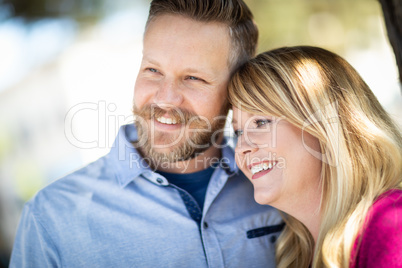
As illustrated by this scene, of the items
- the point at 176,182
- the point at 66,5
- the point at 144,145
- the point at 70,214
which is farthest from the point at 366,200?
the point at 66,5

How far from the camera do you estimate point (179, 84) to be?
88.0 inches

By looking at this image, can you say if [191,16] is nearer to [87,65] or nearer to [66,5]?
[66,5]

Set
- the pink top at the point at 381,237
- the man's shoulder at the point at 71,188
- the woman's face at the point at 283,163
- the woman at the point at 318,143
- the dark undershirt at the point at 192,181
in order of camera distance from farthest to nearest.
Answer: the dark undershirt at the point at 192,181
the man's shoulder at the point at 71,188
the woman's face at the point at 283,163
the woman at the point at 318,143
the pink top at the point at 381,237

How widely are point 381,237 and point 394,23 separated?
1.25 m

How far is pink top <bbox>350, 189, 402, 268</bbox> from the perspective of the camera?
5.02ft

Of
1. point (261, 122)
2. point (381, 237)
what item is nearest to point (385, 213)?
point (381, 237)

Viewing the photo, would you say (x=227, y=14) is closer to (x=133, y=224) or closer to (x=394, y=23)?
(x=394, y=23)

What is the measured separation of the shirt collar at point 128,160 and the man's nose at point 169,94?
1.13 ft

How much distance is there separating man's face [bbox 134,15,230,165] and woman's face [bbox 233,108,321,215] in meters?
0.36

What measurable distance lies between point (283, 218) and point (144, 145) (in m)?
0.95

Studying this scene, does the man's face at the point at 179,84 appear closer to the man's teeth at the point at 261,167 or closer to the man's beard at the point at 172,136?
the man's beard at the point at 172,136

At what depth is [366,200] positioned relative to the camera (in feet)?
5.79

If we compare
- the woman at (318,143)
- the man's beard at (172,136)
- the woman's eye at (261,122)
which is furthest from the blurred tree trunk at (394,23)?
the man's beard at (172,136)

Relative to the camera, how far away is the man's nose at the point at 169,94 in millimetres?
2201
